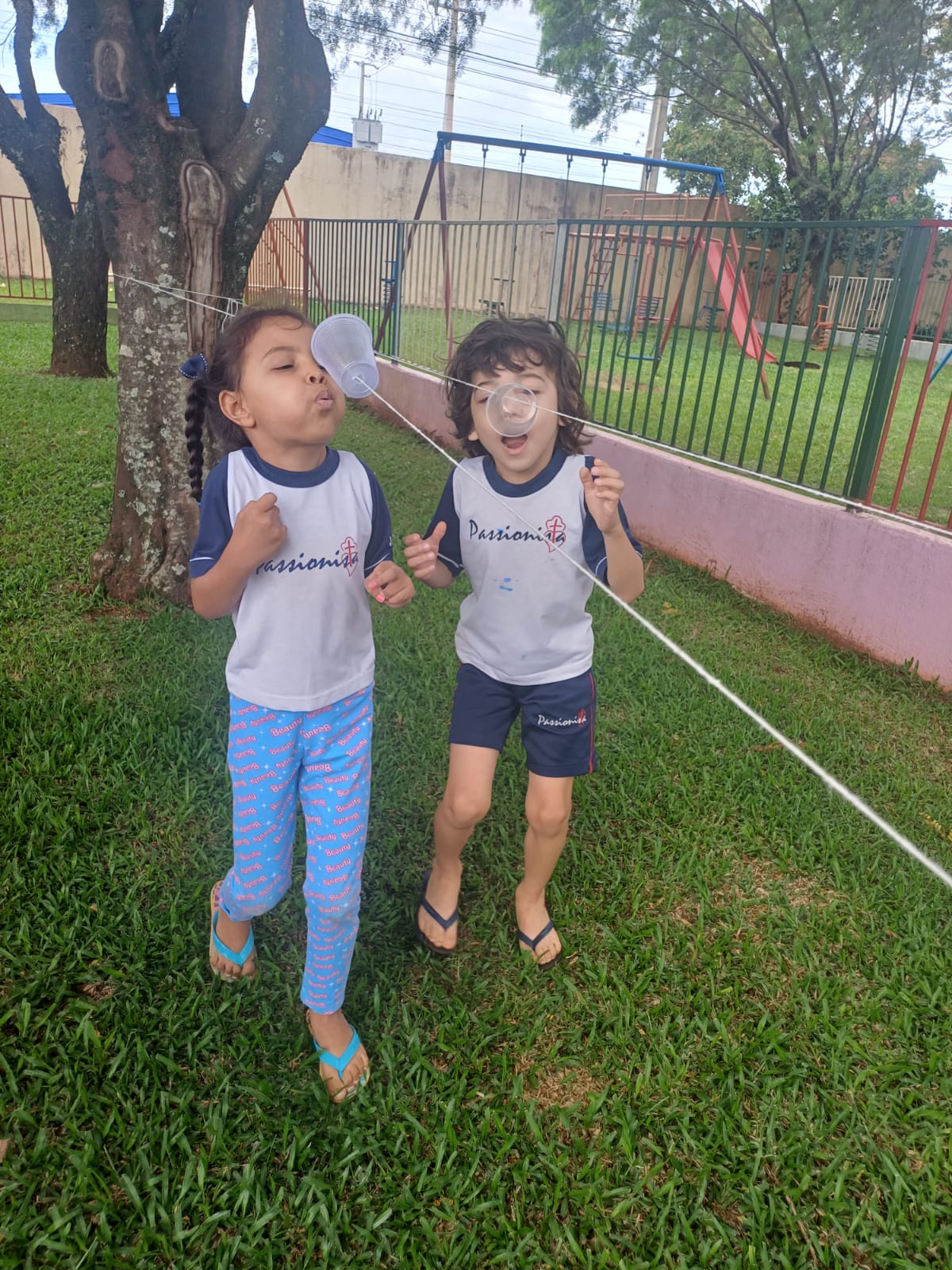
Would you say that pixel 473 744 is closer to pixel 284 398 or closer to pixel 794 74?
pixel 284 398

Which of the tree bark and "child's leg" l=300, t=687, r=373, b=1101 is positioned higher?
the tree bark

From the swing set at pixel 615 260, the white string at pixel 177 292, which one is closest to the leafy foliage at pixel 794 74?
the swing set at pixel 615 260

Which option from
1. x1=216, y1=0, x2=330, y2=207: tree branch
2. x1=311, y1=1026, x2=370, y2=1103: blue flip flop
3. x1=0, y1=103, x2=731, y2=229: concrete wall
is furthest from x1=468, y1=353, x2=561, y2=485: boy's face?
x1=0, y1=103, x2=731, y2=229: concrete wall

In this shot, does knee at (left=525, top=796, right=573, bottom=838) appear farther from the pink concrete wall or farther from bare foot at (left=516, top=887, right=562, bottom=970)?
the pink concrete wall

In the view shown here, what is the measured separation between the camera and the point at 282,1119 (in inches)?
75.9

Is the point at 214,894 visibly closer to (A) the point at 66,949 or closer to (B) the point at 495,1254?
(A) the point at 66,949

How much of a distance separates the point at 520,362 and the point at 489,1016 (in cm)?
163

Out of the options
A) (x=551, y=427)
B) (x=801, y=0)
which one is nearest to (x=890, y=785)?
(x=551, y=427)

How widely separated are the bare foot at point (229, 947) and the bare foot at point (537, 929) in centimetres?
73

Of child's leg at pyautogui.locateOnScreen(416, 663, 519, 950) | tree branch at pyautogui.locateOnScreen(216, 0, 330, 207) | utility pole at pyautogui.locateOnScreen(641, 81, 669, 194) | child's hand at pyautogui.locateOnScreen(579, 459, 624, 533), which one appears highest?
utility pole at pyautogui.locateOnScreen(641, 81, 669, 194)

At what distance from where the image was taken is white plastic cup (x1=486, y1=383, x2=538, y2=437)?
6.65ft

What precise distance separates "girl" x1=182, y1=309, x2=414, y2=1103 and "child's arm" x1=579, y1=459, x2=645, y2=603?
0.48 metres

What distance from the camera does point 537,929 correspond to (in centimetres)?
246

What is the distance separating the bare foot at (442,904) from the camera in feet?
8.08
